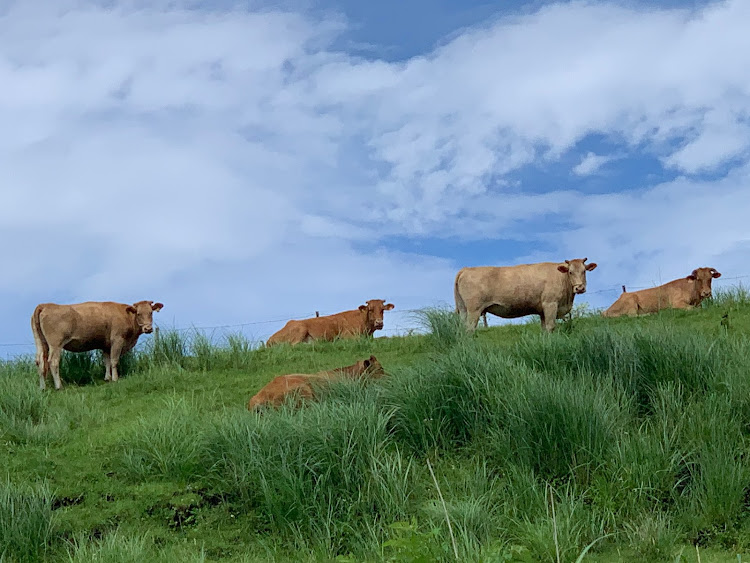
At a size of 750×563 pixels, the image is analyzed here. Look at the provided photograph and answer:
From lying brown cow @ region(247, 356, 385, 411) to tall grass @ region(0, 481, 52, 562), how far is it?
3375 mm

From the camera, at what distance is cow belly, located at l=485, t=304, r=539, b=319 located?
61.8 ft

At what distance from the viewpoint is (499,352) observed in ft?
39.1

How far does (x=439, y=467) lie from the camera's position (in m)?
9.83

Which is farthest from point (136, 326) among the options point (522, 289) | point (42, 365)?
point (522, 289)

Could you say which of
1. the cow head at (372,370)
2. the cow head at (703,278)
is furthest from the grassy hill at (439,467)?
the cow head at (703,278)

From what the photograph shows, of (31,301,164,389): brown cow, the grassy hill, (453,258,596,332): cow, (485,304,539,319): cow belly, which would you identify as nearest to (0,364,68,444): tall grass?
the grassy hill

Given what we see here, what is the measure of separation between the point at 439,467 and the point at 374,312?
12.5 meters

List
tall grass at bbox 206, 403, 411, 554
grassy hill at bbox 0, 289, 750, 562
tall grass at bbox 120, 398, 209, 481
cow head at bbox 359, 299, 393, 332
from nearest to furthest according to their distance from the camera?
grassy hill at bbox 0, 289, 750, 562 → tall grass at bbox 206, 403, 411, 554 → tall grass at bbox 120, 398, 209, 481 → cow head at bbox 359, 299, 393, 332

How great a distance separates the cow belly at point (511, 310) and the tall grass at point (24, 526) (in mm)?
11958

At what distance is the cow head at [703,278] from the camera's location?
23016 mm

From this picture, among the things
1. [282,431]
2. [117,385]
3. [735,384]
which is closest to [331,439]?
[282,431]

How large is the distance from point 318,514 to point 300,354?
9484mm

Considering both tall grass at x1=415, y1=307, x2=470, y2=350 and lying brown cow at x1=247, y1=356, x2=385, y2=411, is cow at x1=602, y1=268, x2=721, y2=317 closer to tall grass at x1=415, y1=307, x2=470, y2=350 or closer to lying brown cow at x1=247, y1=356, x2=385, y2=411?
tall grass at x1=415, y1=307, x2=470, y2=350

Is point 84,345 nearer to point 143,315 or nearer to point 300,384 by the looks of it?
point 143,315
